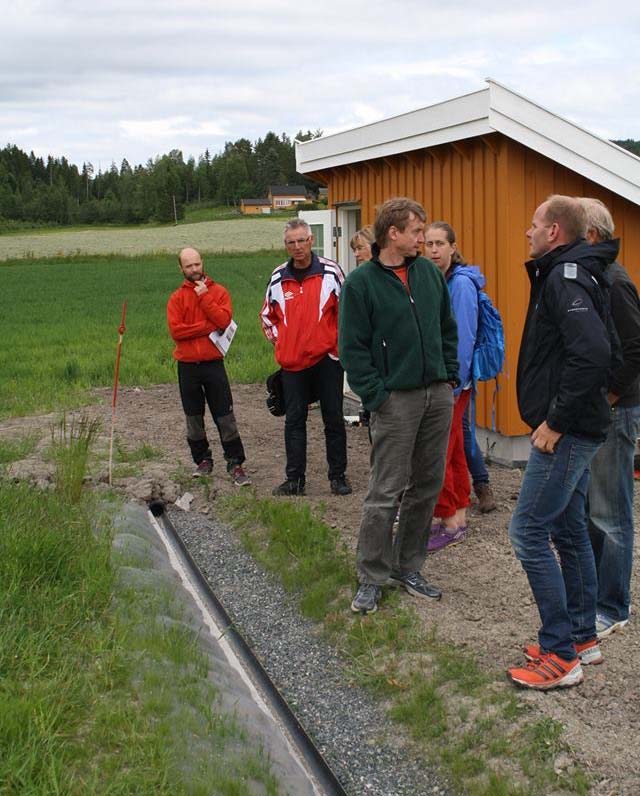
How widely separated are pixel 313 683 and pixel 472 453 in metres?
2.29

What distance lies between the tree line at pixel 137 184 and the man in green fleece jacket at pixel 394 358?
8256cm

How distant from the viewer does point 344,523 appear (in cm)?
683

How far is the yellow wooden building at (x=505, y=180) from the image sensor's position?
7.64m

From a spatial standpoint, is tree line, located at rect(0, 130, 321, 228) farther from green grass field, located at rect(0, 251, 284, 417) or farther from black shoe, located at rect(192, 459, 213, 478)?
black shoe, located at rect(192, 459, 213, 478)

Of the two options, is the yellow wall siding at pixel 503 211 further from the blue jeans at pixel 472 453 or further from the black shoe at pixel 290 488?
the black shoe at pixel 290 488

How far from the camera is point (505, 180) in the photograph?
780cm

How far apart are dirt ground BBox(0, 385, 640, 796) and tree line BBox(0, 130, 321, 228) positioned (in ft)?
255

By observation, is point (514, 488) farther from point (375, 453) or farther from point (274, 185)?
point (274, 185)

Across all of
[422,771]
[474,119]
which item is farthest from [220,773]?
[474,119]

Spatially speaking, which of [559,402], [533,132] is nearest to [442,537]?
[559,402]

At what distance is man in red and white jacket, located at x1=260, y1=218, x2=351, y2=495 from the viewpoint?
7.20 metres

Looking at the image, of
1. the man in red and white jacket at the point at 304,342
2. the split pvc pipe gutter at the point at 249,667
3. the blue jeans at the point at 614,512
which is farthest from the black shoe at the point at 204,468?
the blue jeans at the point at 614,512

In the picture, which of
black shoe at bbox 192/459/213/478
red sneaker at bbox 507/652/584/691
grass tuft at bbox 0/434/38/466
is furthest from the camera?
grass tuft at bbox 0/434/38/466

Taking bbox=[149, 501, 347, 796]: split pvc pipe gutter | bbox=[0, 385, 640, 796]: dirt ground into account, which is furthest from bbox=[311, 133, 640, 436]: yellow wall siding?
bbox=[149, 501, 347, 796]: split pvc pipe gutter
